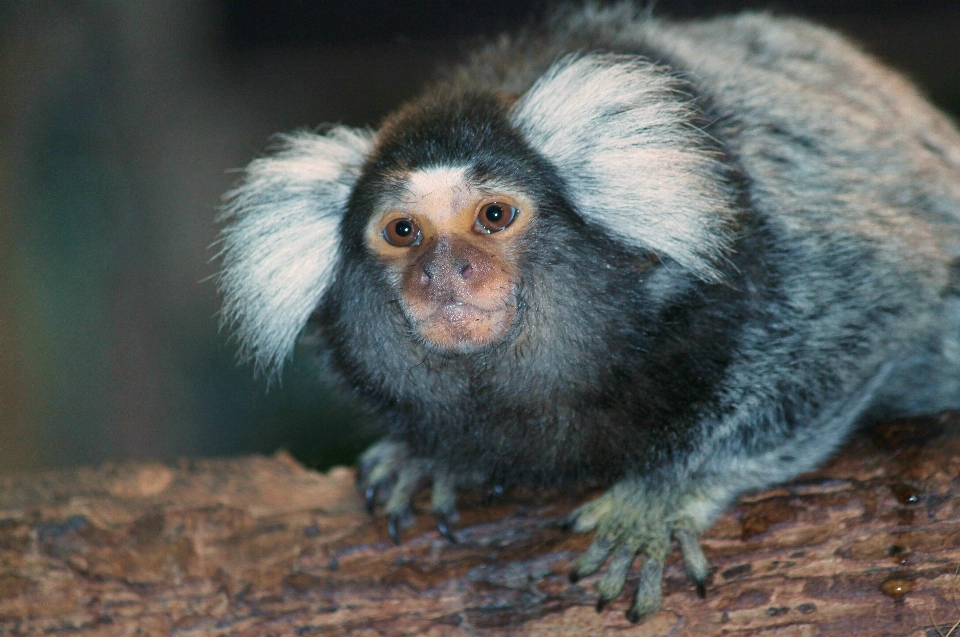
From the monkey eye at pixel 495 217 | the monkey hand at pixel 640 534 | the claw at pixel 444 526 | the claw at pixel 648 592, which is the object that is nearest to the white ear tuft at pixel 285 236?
the monkey eye at pixel 495 217

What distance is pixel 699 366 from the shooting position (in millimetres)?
2408

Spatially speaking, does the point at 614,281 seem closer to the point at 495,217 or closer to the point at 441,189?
the point at 495,217

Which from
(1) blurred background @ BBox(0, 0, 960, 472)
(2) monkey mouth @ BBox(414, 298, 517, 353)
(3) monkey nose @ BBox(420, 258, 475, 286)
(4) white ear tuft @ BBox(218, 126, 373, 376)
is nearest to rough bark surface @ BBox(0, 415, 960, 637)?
(4) white ear tuft @ BBox(218, 126, 373, 376)

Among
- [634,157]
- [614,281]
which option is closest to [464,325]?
[614,281]

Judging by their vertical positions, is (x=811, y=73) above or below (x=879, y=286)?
above

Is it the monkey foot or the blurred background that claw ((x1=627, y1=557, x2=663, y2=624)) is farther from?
the blurred background

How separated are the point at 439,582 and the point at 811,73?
1956 mm

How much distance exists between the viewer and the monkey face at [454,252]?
2.08 meters

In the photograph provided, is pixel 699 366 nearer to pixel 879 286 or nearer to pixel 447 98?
pixel 879 286

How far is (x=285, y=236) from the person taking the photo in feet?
8.37

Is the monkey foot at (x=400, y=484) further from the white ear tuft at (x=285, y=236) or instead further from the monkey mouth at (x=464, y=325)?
the monkey mouth at (x=464, y=325)

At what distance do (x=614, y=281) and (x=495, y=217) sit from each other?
34cm

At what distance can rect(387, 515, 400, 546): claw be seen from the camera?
8.85 ft

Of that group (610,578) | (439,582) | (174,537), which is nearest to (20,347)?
(174,537)
